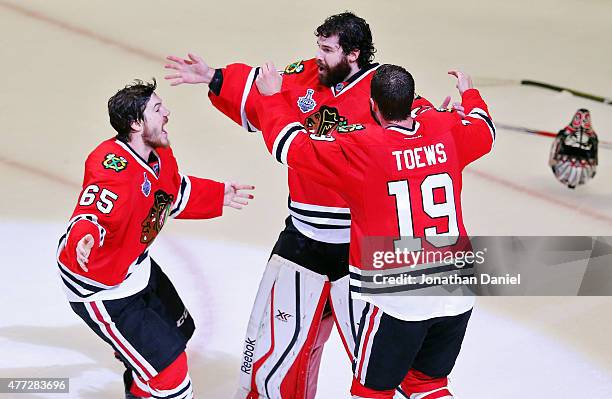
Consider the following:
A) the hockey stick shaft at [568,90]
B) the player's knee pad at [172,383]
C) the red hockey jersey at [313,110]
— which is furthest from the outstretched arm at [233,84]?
the hockey stick shaft at [568,90]

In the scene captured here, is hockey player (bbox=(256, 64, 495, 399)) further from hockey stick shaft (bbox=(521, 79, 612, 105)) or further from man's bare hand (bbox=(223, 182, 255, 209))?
hockey stick shaft (bbox=(521, 79, 612, 105))

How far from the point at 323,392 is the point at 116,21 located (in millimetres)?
4896

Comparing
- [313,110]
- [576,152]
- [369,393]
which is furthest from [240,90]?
Result: [576,152]

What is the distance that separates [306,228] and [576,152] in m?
2.66

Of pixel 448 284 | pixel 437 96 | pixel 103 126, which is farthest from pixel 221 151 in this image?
pixel 448 284

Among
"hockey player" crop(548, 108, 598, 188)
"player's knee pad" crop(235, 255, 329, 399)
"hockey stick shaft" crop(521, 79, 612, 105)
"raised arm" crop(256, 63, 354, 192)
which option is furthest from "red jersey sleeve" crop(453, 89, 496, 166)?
"hockey stick shaft" crop(521, 79, 612, 105)

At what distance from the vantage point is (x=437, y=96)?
25.9 feet

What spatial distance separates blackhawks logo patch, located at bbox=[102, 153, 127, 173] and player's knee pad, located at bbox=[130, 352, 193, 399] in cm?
73

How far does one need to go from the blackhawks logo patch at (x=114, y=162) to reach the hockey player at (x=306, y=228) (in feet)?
1.14


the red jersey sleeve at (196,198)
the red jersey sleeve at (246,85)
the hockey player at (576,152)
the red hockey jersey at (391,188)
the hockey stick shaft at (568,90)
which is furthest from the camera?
the hockey stick shaft at (568,90)

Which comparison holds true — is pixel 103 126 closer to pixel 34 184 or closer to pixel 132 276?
pixel 34 184

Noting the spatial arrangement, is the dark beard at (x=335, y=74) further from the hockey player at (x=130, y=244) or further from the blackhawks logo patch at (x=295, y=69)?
the hockey player at (x=130, y=244)

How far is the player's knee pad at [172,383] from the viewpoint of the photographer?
168 inches

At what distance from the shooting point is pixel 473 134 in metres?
4.09
